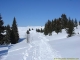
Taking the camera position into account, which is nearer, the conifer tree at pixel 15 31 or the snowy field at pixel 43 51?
the snowy field at pixel 43 51

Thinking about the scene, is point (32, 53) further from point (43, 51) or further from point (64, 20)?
point (64, 20)

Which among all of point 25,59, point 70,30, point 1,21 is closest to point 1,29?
point 1,21

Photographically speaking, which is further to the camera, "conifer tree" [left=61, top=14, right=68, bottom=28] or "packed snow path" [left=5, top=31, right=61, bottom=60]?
"conifer tree" [left=61, top=14, right=68, bottom=28]

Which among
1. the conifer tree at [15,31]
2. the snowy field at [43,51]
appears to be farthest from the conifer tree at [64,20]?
the snowy field at [43,51]

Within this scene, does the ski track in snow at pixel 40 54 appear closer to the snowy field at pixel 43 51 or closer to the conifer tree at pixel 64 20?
the snowy field at pixel 43 51

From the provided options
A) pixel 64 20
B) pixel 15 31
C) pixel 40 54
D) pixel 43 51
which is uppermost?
pixel 64 20

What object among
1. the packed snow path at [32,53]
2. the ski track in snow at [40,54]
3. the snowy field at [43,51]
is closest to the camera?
the ski track in snow at [40,54]

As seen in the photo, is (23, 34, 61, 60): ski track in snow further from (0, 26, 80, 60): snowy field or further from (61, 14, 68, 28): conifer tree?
(61, 14, 68, 28): conifer tree

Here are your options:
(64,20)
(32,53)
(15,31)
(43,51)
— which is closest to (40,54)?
(32,53)

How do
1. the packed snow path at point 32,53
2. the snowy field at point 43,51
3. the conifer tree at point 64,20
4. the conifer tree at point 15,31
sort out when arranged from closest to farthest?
the packed snow path at point 32,53
the snowy field at point 43,51
the conifer tree at point 15,31
the conifer tree at point 64,20

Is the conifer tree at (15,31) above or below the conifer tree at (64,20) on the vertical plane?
below

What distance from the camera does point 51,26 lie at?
99.8 meters

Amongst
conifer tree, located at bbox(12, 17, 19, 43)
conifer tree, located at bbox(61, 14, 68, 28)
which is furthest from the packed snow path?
conifer tree, located at bbox(61, 14, 68, 28)

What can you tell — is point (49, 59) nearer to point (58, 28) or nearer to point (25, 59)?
point (25, 59)
